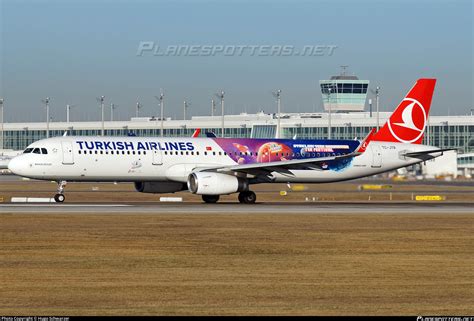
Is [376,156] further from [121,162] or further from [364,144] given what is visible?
[121,162]

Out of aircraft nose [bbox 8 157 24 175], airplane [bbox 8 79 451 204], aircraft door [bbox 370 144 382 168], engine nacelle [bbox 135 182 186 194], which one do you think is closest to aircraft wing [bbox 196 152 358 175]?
airplane [bbox 8 79 451 204]

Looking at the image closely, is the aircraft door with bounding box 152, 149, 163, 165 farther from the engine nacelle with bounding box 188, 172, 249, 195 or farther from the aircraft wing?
the aircraft wing

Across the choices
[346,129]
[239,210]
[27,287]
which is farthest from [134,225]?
[346,129]

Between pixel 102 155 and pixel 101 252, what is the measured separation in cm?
2839

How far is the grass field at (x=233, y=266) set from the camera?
66.9 ft

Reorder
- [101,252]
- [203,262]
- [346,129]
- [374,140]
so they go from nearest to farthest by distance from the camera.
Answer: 1. [203,262]
2. [101,252]
3. [374,140]
4. [346,129]

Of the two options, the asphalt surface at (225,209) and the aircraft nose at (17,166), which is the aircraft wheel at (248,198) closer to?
the asphalt surface at (225,209)

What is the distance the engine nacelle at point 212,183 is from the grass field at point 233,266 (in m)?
14.0

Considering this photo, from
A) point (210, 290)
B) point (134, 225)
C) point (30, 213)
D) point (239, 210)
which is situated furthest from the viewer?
point (239, 210)

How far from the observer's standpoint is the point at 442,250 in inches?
1257

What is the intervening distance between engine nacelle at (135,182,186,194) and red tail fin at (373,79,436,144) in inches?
567

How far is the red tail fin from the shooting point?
66375mm

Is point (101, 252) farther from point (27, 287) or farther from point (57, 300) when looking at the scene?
point (57, 300)

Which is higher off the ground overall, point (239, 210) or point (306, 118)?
point (306, 118)
